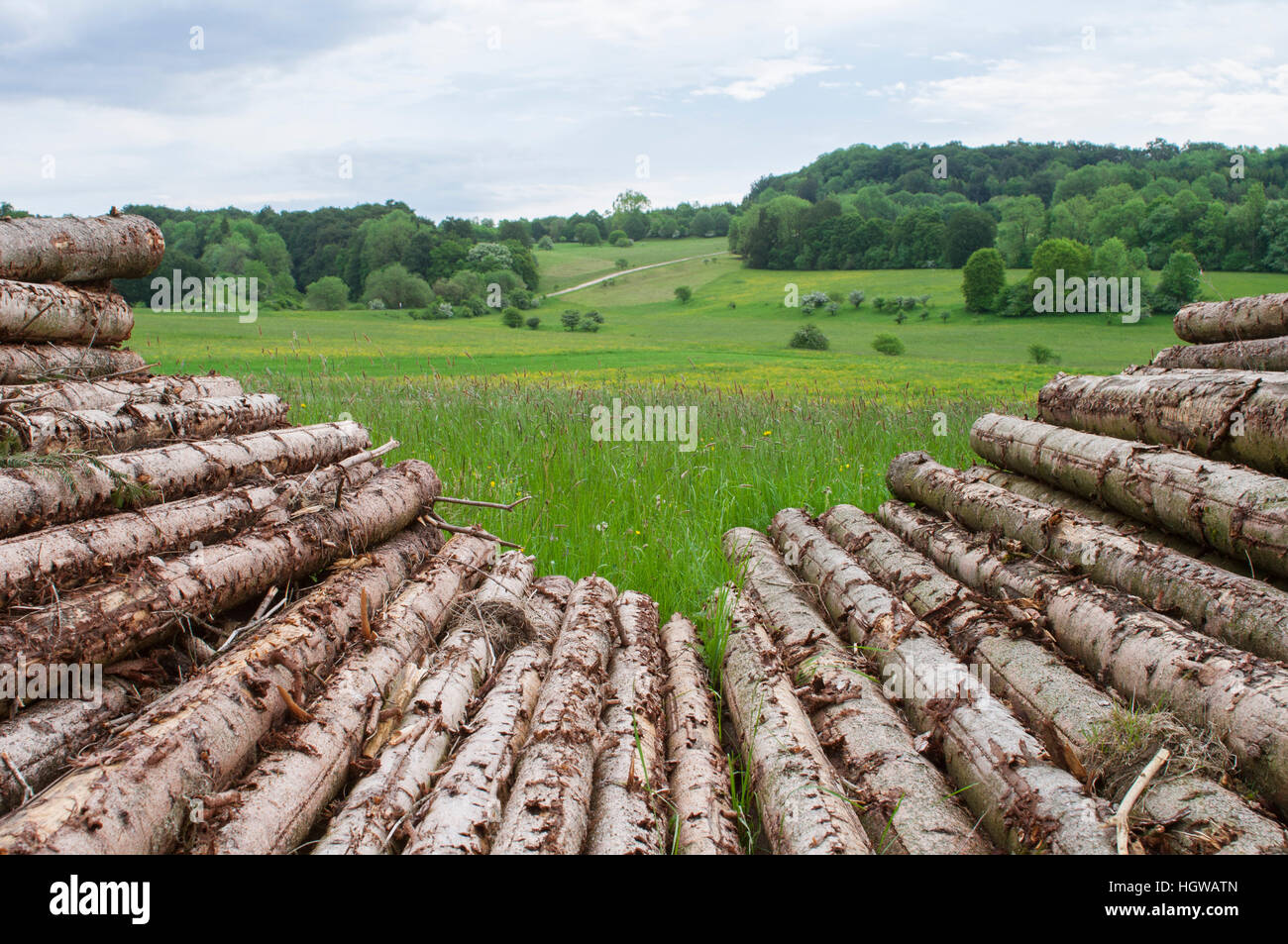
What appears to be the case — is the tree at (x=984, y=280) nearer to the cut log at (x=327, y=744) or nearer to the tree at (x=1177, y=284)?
the tree at (x=1177, y=284)

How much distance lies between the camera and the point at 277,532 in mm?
3832

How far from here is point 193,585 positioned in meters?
3.29

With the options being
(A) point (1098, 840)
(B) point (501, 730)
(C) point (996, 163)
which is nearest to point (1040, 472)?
(A) point (1098, 840)

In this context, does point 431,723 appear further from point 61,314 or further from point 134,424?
point 61,314

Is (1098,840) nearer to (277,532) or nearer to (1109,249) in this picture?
(277,532)

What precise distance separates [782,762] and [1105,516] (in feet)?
8.89

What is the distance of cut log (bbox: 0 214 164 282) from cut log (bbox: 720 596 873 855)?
205 inches

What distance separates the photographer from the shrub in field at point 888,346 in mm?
40688

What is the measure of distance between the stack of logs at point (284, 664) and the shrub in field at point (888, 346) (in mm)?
38717

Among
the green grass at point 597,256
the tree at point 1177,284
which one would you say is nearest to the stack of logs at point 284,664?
the tree at point 1177,284

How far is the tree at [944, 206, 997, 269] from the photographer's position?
7450cm

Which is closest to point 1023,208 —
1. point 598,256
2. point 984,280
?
point 984,280

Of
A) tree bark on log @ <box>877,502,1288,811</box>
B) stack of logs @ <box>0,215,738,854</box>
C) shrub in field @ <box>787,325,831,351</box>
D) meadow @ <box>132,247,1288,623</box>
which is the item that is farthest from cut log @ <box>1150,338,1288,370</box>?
shrub in field @ <box>787,325,831,351</box>
